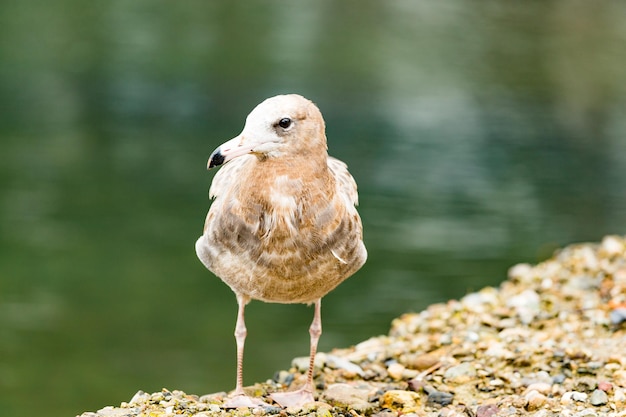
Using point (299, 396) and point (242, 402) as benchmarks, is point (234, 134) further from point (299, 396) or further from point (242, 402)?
point (242, 402)

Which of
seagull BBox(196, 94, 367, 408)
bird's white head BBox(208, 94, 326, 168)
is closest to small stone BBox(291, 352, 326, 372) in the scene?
seagull BBox(196, 94, 367, 408)

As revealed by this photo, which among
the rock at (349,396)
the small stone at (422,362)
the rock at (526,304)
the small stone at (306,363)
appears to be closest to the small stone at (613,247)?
the rock at (526,304)

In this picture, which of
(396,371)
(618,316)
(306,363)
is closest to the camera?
(396,371)

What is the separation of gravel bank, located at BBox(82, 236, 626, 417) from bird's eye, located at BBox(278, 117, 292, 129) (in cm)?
178

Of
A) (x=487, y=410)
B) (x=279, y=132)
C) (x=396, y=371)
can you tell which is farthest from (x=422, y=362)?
(x=279, y=132)

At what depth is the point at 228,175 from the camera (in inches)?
261

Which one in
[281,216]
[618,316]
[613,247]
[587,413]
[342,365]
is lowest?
[587,413]

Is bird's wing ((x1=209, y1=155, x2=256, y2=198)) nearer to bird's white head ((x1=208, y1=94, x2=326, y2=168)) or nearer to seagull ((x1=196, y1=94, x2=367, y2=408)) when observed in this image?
seagull ((x1=196, y1=94, x2=367, y2=408))

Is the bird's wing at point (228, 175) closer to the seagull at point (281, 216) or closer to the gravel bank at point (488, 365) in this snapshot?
the seagull at point (281, 216)

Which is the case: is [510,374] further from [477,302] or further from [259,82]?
[259,82]

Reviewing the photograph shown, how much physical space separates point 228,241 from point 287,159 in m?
0.63

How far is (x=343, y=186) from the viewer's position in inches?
262

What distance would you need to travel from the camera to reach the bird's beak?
544 cm

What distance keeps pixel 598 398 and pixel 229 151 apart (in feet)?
9.36
